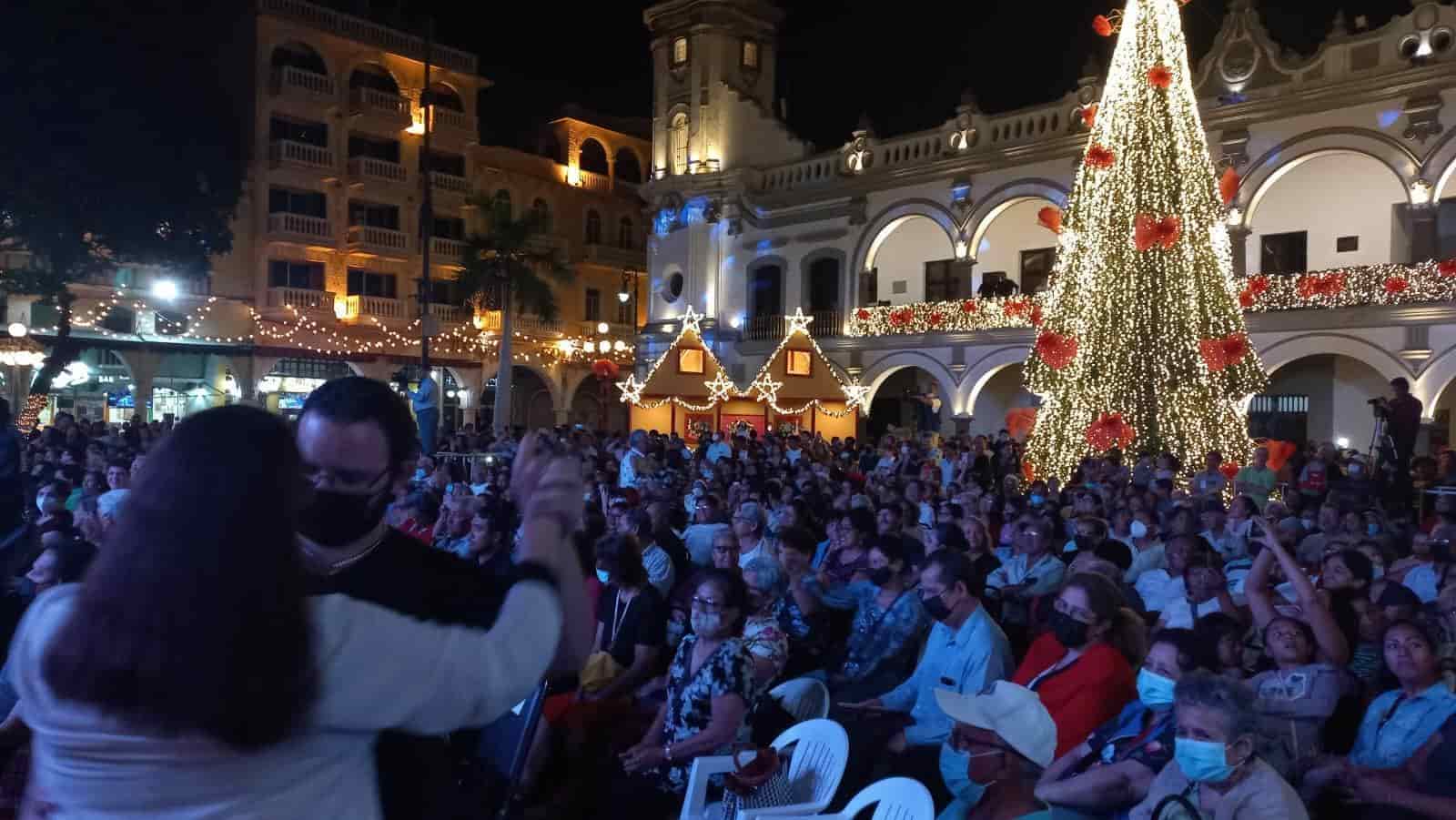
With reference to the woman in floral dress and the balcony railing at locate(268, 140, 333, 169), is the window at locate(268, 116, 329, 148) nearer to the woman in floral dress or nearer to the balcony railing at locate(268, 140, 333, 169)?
the balcony railing at locate(268, 140, 333, 169)

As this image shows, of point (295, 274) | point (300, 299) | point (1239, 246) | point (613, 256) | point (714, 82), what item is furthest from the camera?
point (613, 256)

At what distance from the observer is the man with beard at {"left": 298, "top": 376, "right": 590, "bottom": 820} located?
1951mm

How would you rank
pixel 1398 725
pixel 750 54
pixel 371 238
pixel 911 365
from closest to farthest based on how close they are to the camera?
pixel 1398 725, pixel 911 365, pixel 750 54, pixel 371 238

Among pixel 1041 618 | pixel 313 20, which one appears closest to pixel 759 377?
pixel 313 20

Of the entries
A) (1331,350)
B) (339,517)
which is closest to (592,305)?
(1331,350)

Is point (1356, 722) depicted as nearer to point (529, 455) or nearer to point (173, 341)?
point (529, 455)

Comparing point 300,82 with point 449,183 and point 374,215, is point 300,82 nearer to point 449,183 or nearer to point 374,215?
point 374,215

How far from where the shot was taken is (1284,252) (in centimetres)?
2295

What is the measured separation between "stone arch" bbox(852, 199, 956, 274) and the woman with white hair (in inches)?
895

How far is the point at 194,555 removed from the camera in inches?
60.4

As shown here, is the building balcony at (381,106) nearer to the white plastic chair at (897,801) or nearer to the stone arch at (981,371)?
the stone arch at (981,371)

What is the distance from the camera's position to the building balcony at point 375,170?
32.1m

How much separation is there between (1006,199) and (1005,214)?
2358 millimetres

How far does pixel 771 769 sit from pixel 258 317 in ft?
95.5
